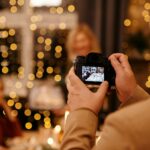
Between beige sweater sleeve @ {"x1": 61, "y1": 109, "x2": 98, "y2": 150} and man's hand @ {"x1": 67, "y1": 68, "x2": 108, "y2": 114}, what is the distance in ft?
0.05

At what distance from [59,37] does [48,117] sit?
0.87 meters

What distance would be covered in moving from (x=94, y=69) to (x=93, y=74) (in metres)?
0.04

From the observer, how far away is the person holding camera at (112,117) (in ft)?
2.78

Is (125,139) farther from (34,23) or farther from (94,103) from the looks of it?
(34,23)

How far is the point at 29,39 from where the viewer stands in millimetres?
5270

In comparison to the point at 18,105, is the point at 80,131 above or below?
above

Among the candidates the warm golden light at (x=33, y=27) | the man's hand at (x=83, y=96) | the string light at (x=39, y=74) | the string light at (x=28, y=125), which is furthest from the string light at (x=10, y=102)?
the man's hand at (x=83, y=96)

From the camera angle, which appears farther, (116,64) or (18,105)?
(18,105)

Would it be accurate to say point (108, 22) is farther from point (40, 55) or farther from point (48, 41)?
point (40, 55)

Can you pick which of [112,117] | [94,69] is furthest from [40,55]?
[112,117]

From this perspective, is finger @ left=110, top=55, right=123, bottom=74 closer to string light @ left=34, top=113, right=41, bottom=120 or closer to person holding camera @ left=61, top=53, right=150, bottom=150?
person holding camera @ left=61, top=53, right=150, bottom=150

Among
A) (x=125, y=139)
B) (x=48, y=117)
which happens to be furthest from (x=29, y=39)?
(x=125, y=139)

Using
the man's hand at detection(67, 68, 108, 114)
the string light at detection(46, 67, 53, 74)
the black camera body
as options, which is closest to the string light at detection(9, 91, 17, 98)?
the string light at detection(46, 67, 53, 74)

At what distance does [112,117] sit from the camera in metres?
0.87
